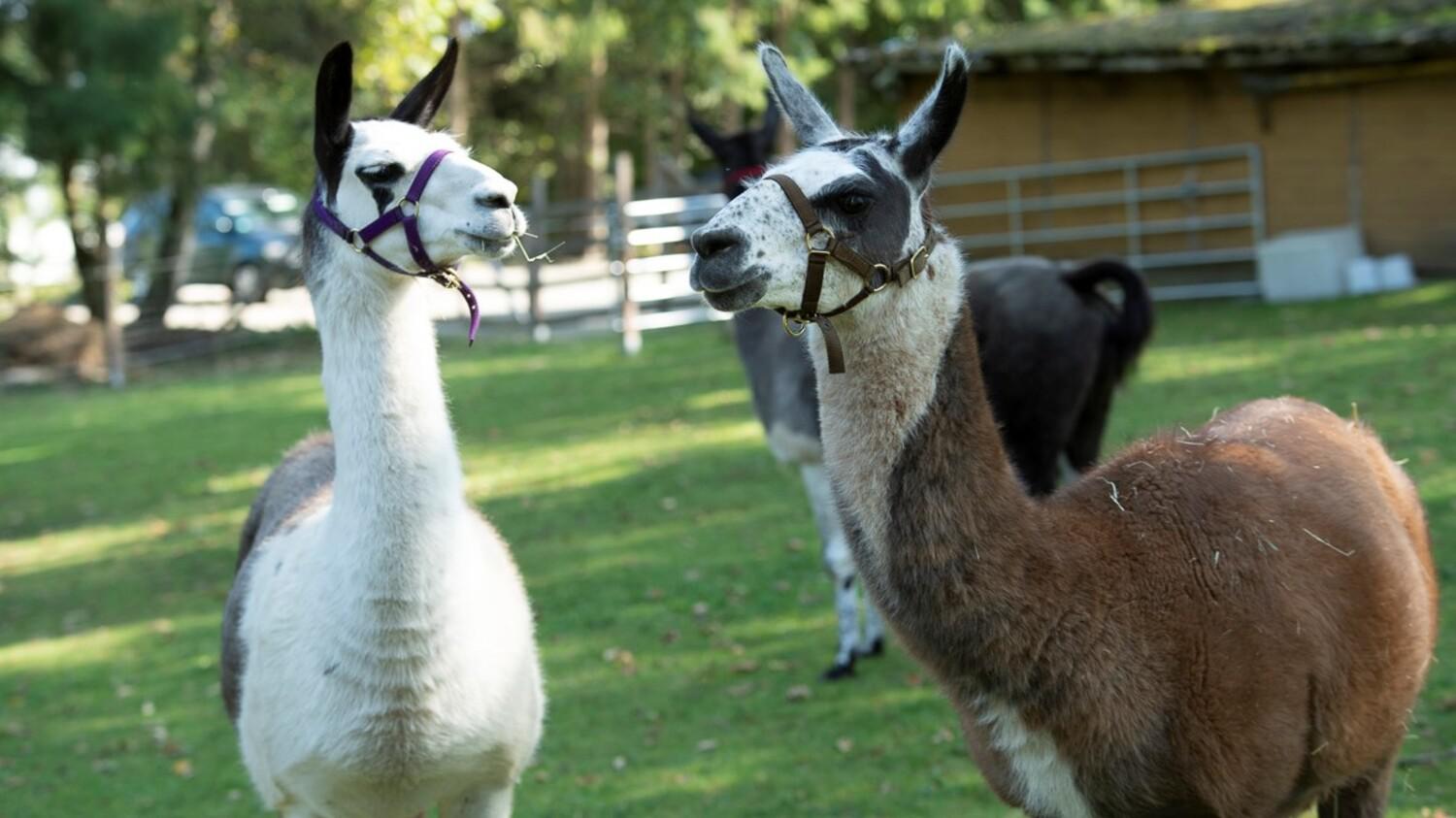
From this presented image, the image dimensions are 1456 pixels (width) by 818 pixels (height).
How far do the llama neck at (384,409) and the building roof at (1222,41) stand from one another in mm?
12518

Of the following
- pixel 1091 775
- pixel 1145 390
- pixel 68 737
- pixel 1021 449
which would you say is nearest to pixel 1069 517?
pixel 1091 775

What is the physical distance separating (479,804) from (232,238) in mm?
24463

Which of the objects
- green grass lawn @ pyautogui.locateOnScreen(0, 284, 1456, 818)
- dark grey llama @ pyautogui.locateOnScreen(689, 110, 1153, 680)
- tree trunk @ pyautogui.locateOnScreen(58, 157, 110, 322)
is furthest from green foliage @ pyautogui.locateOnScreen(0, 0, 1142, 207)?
dark grey llama @ pyautogui.locateOnScreen(689, 110, 1153, 680)

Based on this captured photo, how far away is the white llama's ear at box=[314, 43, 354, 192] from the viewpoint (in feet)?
11.5

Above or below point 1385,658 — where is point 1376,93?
above

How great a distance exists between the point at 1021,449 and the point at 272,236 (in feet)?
73.5

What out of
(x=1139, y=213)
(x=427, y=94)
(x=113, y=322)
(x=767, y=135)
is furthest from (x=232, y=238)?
(x=427, y=94)

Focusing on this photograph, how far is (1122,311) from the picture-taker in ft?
21.9

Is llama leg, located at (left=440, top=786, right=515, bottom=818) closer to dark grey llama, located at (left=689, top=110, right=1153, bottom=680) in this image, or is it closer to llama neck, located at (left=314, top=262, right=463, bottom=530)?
llama neck, located at (left=314, top=262, right=463, bottom=530)

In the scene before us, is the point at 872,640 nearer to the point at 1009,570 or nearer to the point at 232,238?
the point at 1009,570

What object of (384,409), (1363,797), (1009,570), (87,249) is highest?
(87,249)

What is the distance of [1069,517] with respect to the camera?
3.16 metres

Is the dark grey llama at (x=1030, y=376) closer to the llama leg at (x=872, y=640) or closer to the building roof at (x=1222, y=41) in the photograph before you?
the llama leg at (x=872, y=640)

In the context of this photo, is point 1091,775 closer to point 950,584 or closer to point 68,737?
point 950,584
